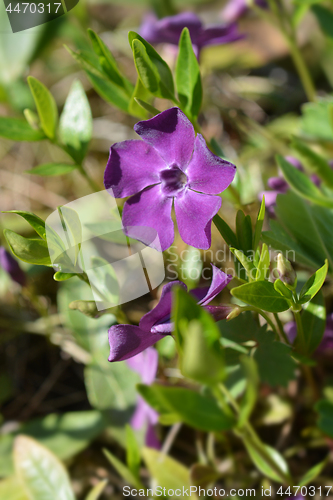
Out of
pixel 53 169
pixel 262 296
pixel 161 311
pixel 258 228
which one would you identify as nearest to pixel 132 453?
pixel 161 311

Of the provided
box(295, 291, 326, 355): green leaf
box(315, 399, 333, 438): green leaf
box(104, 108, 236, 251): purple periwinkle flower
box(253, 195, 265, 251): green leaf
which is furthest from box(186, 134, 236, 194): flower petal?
box(315, 399, 333, 438): green leaf

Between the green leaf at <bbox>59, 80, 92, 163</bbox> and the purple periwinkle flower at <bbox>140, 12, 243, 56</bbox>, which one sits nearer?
the green leaf at <bbox>59, 80, 92, 163</bbox>

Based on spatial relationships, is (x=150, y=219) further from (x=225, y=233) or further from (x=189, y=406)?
(x=189, y=406)

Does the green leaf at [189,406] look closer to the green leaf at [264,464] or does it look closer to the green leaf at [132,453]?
the green leaf at [264,464]

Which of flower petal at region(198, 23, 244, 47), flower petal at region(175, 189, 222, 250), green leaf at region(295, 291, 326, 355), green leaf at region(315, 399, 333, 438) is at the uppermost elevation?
flower petal at region(198, 23, 244, 47)

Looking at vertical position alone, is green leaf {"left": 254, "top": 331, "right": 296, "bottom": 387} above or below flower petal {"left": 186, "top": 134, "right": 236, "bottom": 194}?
below

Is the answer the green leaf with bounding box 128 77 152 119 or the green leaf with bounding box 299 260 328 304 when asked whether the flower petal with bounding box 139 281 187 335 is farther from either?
the green leaf with bounding box 128 77 152 119

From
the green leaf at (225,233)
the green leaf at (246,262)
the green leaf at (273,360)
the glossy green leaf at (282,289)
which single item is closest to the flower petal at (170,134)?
the green leaf at (225,233)
